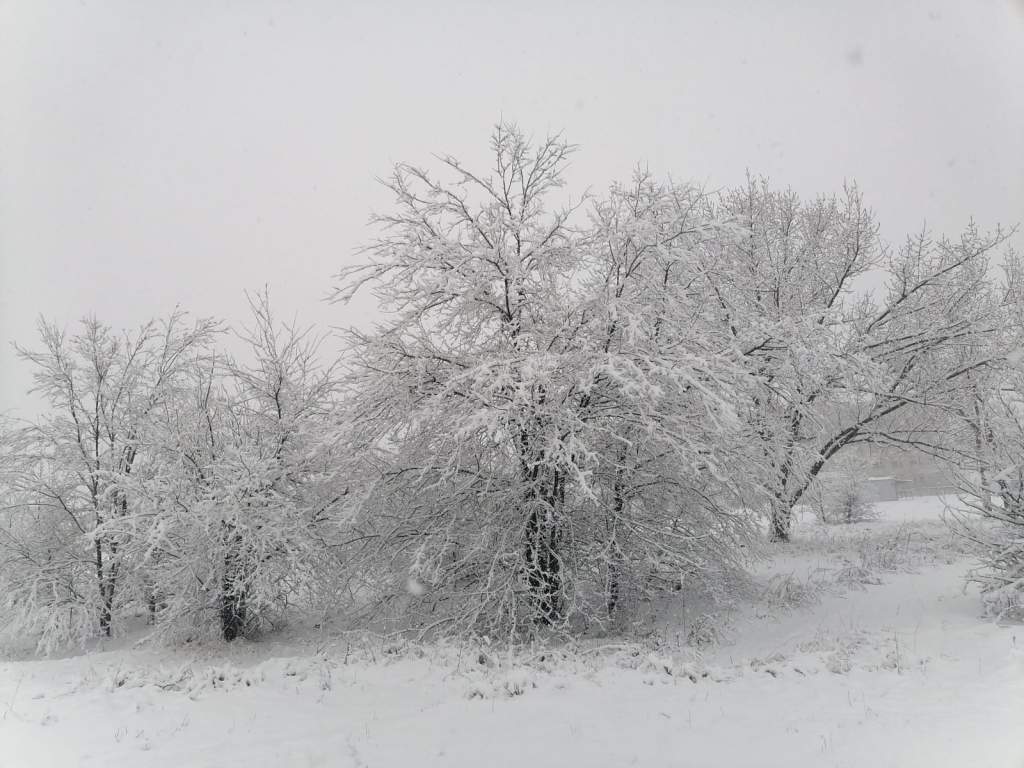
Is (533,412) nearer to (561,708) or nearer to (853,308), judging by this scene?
(561,708)

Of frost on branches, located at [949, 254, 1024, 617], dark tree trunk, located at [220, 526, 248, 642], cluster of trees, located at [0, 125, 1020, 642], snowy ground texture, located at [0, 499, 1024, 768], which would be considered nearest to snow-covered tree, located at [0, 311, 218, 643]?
cluster of trees, located at [0, 125, 1020, 642]

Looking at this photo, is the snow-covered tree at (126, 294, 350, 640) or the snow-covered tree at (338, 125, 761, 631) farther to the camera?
the snow-covered tree at (126, 294, 350, 640)

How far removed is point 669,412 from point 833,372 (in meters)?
3.98

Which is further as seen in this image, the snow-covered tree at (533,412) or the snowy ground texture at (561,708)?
the snow-covered tree at (533,412)

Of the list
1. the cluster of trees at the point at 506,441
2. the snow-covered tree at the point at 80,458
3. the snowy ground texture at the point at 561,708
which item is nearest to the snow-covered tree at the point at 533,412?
the cluster of trees at the point at 506,441

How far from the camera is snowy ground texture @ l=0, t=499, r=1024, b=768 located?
4.96 meters

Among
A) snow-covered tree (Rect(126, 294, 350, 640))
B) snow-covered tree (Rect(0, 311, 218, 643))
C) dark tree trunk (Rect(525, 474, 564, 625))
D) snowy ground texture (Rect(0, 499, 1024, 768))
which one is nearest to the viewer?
snowy ground texture (Rect(0, 499, 1024, 768))

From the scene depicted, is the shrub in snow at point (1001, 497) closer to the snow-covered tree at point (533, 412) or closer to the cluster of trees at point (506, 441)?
the cluster of trees at point (506, 441)

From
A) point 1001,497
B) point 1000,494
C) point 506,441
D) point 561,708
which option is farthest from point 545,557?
point 1001,497

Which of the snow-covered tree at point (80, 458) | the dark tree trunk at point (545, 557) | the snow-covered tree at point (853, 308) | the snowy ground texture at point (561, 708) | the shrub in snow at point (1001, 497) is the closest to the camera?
the snowy ground texture at point (561, 708)

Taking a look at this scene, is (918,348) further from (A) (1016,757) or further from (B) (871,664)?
(A) (1016,757)

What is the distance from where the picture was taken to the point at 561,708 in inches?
223

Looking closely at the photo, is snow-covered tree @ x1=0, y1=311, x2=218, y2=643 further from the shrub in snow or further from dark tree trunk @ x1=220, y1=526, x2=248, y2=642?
the shrub in snow

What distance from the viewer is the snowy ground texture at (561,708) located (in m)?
4.96
